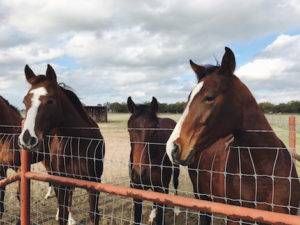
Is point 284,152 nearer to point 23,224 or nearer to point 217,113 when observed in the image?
point 217,113

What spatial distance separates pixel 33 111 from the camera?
17.0 ft

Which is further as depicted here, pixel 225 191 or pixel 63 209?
pixel 63 209

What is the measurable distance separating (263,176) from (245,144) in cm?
32

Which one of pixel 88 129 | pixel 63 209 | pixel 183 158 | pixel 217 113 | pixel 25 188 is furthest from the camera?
pixel 88 129

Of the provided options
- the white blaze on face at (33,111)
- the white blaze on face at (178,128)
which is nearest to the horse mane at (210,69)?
the white blaze on face at (178,128)

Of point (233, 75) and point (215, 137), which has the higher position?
point (233, 75)

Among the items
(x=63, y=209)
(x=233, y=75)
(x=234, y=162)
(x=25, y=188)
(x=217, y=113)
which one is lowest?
(x=63, y=209)

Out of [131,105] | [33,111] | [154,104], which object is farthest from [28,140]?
[154,104]

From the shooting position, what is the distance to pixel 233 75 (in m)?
4.03

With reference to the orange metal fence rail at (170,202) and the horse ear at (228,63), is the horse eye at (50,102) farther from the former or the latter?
the horse ear at (228,63)

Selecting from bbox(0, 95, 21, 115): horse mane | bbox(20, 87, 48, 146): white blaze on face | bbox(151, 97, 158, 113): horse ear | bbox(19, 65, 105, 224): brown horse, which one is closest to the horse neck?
bbox(19, 65, 105, 224): brown horse

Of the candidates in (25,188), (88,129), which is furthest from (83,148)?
(25,188)

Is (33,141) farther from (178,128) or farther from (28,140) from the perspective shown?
(178,128)

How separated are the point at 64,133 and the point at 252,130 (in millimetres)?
2820
